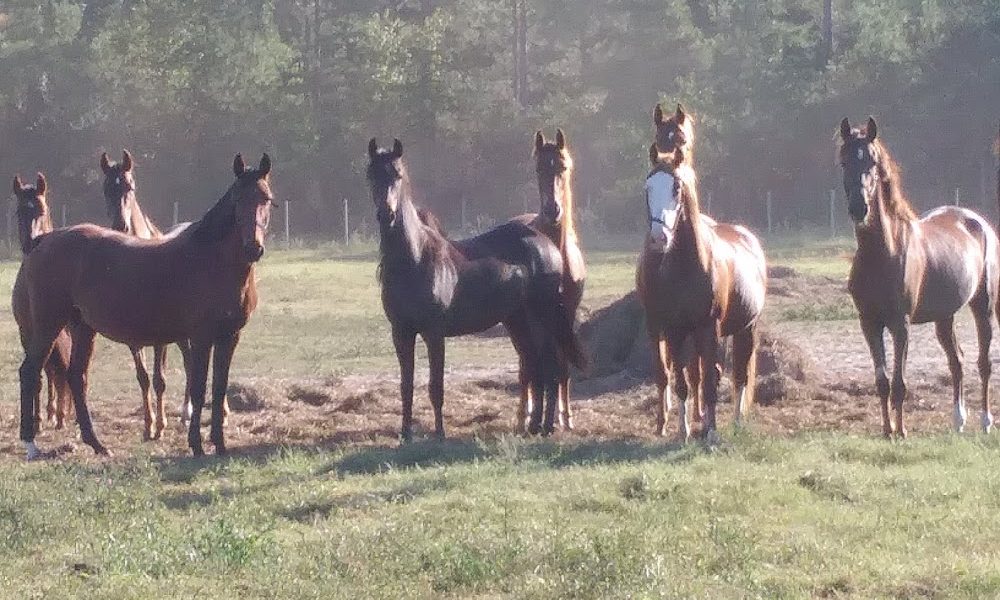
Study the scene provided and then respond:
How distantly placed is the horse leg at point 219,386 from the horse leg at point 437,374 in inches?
60.5

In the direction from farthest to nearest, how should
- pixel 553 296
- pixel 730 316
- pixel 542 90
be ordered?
pixel 542 90, pixel 553 296, pixel 730 316

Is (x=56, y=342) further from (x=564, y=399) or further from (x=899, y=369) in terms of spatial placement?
(x=899, y=369)

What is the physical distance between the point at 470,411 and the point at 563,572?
650cm

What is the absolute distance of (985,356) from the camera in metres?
12.2

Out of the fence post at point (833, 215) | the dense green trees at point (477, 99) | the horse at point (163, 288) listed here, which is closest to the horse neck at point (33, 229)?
the horse at point (163, 288)

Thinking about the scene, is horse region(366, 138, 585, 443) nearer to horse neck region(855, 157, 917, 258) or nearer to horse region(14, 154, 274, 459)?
horse region(14, 154, 274, 459)

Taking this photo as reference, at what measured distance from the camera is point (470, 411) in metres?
13.1

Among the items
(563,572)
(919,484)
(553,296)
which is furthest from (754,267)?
(563,572)

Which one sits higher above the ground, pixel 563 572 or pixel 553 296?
pixel 553 296

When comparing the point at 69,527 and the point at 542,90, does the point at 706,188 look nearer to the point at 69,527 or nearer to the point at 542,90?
the point at 542,90

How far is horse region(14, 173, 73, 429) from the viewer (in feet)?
42.1

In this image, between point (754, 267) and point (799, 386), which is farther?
A: point (799, 386)

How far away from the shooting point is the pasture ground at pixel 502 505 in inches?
258

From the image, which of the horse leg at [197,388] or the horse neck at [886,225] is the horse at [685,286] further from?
the horse leg at [197,388]
